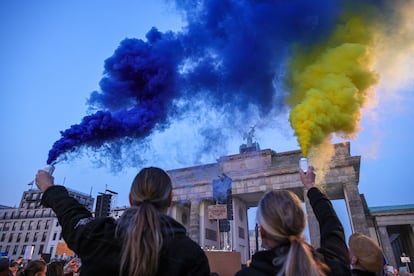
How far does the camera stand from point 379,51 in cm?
947

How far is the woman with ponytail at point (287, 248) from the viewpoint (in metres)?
1.66

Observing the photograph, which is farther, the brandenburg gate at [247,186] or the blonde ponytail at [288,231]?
the brandenburg gate at [247,186]

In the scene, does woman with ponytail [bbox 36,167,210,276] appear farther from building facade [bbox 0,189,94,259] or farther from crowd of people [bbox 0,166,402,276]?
building facade [bbox 0,189,94,259]

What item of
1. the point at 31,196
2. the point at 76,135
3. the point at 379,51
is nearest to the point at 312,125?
the point at 379,51

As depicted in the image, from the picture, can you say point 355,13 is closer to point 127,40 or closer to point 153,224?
point 127,40

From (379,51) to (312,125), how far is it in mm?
4328

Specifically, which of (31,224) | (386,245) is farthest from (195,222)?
(31,224)

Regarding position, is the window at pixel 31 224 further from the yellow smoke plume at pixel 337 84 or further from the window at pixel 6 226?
the yellow smoke plume at pixel 337 84

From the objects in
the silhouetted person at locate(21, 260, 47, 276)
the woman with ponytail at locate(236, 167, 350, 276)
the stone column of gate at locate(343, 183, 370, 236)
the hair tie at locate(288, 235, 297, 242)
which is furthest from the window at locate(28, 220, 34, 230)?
the hair tie at locate(288, 235, 297, 242)

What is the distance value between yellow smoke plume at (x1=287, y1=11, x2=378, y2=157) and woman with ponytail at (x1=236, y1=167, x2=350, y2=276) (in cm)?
692

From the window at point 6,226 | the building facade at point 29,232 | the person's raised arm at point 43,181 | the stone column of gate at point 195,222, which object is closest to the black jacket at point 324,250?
the person's raised arm at point 43,181

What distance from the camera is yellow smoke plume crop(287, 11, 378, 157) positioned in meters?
8.43

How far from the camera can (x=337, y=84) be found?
8398 mm

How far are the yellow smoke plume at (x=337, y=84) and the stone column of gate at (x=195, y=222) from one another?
2878 centimetres
